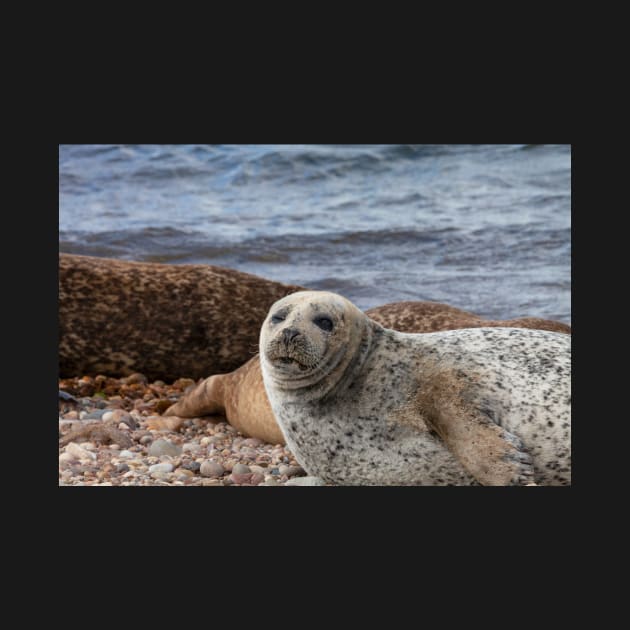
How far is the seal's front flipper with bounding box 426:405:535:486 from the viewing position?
501cm

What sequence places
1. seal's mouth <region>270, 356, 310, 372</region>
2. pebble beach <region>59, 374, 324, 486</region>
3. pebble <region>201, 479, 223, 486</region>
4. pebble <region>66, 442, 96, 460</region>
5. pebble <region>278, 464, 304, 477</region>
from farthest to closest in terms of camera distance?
pebble <region>66, 442, 96, 460</region>, pebble <region>278, 464, 304, 477</region>, pebble beach <region>59, 374, 324, 486</region>, pebble <region>201, 479, 223, 486</region>, seal's mouth <region>270, 356, 310, 372</region>

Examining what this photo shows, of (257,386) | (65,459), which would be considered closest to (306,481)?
(65,459)

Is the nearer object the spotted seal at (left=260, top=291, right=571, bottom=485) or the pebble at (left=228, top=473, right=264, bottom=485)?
the spotted seal at (left=260, top=291, right=571, bottom=485)

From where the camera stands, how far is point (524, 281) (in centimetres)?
1091

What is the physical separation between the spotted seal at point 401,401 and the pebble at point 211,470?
0.60m

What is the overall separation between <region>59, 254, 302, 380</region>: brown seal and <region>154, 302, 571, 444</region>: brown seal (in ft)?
4.06

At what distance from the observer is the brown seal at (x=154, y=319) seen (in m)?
9.38

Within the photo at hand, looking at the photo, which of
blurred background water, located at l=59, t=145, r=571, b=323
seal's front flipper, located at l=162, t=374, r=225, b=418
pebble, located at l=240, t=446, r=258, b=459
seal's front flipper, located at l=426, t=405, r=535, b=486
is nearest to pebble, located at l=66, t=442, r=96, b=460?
pebble, located at l=240, t=446, r=258, b=459

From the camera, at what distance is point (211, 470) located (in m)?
6.05

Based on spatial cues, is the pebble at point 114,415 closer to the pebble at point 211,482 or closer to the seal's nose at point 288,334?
the pebble at point 211,482

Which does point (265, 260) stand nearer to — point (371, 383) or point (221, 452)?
point (221, 452)

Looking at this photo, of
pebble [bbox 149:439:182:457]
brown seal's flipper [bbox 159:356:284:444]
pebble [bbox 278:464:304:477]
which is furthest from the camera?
brown seal's flipper [bbox 159:356:284:444]

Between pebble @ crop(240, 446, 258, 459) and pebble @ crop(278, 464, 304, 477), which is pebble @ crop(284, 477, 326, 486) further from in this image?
pebble @ crop(240, 446, 258, 459)

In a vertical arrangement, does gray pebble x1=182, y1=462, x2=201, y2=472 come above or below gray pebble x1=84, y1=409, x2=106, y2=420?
below
